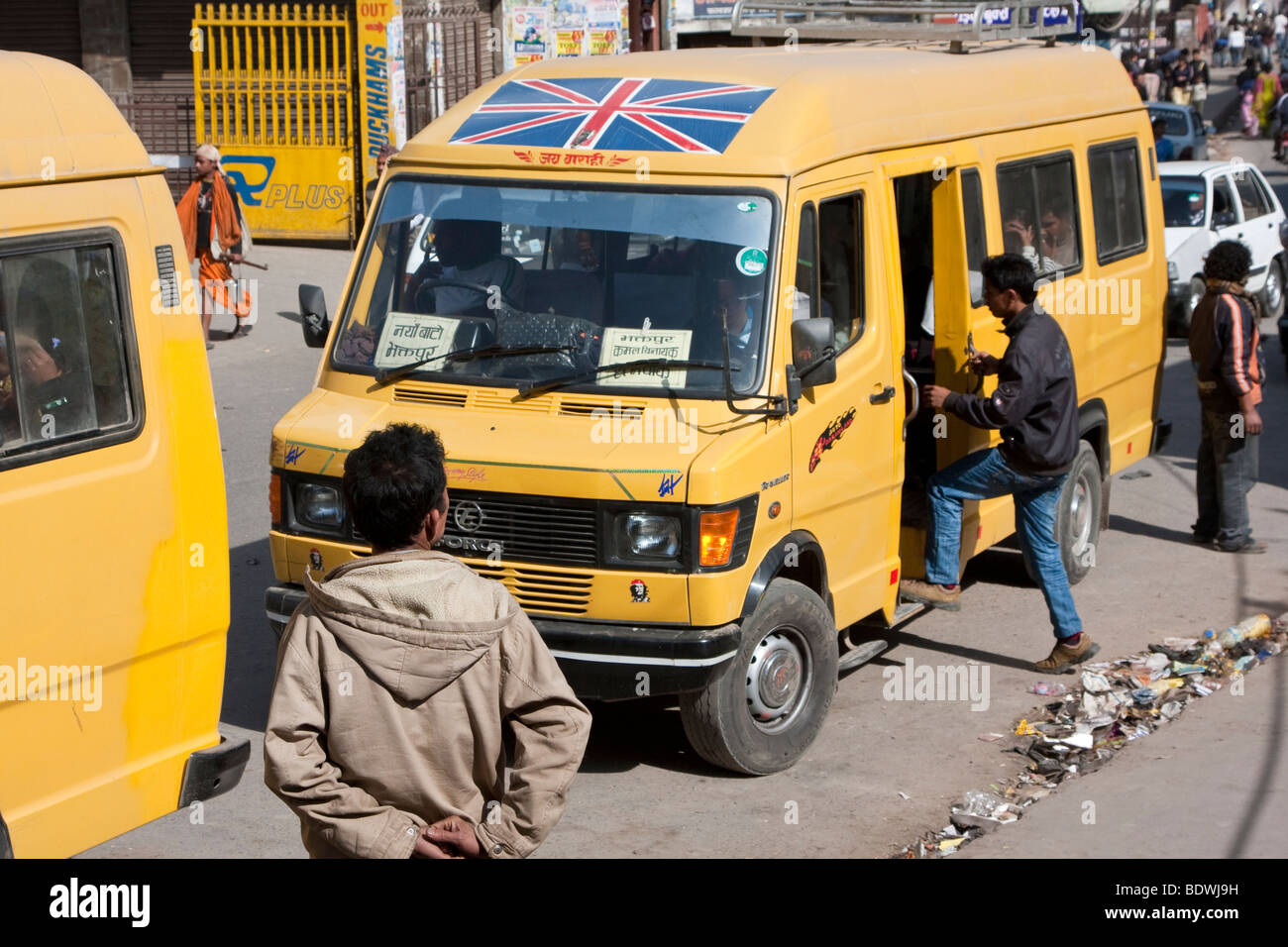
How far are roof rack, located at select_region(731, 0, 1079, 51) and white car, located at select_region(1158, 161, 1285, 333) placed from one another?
282 inches

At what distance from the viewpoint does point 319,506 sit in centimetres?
A: 614

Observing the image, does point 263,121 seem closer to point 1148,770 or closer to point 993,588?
point 993,588

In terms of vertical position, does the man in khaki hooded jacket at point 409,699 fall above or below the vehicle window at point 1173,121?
below

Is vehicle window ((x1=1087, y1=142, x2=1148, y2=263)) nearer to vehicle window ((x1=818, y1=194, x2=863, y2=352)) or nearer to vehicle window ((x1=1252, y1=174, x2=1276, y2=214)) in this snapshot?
vehicle window ((x1=818, y1=194, x2=863, y2=352))

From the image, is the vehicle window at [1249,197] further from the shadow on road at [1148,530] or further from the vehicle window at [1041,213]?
the vehicle window at [1041,213]

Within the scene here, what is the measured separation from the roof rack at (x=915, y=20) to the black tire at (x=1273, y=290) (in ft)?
30.4

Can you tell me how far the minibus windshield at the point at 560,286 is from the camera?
6086mm

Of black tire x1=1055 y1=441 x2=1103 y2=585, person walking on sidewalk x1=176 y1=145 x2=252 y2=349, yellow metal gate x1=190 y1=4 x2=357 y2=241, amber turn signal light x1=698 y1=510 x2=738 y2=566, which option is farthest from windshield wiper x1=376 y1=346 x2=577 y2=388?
yellow metal gate x1=190 y1=4 x2=357 y2=241

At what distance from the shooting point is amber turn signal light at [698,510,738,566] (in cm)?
565

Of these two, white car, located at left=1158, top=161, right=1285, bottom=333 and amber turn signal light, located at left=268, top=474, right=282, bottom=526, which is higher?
white car, located at left=1158, top=161, right=1285, bottom=333

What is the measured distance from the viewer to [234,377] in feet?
47.2

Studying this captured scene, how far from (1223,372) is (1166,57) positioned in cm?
3595

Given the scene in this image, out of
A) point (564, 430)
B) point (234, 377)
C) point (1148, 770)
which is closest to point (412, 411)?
point (564, 430)

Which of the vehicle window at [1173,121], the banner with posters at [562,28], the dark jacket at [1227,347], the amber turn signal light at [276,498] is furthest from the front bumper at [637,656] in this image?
the vehicle window at [1173,121]
